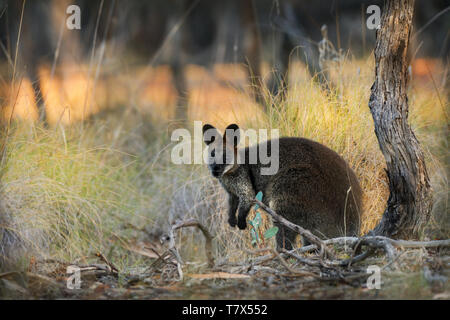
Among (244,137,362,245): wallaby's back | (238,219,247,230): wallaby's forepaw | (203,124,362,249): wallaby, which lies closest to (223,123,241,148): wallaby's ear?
(203,124,362,249): wallaby

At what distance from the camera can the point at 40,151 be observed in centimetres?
527

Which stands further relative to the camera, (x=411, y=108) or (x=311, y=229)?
(x=411, y=108)

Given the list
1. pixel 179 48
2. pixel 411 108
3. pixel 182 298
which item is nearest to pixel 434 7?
pixel 179 48

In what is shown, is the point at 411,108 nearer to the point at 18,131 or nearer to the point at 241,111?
the point at 241,111

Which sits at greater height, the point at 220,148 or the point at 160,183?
the point at 220,148

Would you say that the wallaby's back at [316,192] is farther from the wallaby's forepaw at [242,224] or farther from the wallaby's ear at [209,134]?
the wallaby's ear at [209,134]

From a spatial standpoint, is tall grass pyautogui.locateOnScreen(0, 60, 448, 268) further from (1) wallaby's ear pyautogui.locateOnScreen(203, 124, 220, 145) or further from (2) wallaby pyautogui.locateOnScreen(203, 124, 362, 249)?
(1) wallaby's ear pyautogui.locateOnScreen(203, 124, 220, 145)

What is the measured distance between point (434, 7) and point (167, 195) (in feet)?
25.7

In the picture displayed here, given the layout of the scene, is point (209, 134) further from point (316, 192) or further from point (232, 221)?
point (316, 192)

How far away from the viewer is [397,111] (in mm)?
4023

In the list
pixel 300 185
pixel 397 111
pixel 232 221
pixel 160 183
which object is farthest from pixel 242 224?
pixel 160 183

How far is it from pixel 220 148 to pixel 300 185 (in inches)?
29.1

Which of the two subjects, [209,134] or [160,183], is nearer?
[209,134]

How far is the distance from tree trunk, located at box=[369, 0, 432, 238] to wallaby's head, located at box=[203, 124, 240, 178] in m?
1.21
